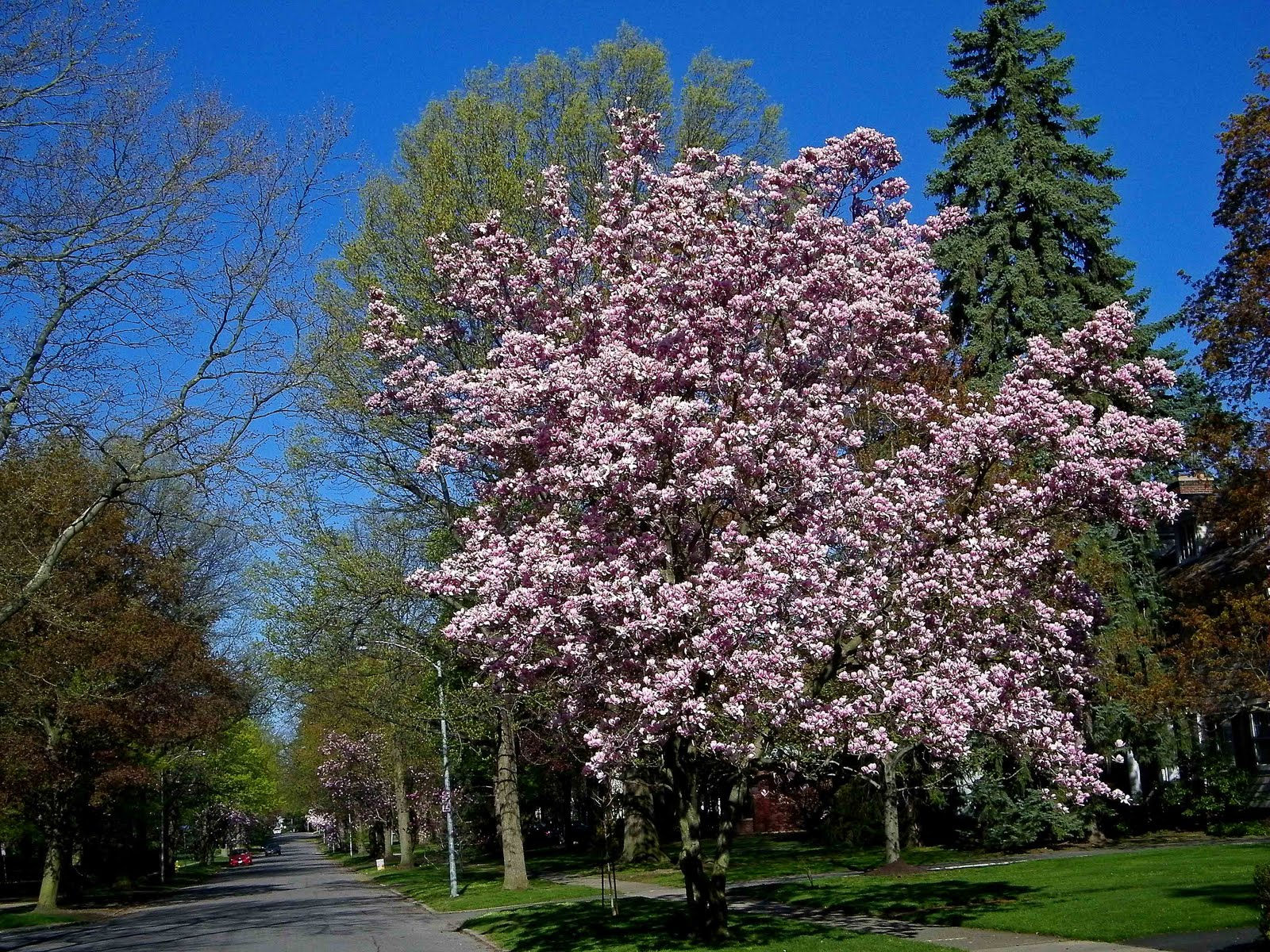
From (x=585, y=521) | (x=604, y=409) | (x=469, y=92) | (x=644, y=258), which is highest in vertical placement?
(x=469, y=92)

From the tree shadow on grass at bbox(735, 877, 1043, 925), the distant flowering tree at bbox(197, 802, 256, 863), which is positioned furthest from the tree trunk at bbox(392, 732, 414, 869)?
the distant flowering tree at bbox(197, 802, 256, 863)

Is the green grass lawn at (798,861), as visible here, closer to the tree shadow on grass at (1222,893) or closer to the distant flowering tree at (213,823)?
the tree shadow on grass at (1222,893)

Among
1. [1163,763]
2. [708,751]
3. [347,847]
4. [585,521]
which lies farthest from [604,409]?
[347,847]

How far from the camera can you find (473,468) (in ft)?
51.8

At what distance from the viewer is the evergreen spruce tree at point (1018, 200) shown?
95.1ft

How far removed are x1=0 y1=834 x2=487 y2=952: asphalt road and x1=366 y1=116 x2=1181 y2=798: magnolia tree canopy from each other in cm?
775

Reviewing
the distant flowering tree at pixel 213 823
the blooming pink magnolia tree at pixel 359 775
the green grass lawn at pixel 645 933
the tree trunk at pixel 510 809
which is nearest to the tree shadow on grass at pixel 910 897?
the green grass lawn at pixel 645 933

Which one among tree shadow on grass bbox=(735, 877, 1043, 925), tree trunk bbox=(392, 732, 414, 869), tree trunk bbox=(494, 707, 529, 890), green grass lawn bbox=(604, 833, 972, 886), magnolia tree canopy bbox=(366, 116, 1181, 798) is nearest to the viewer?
magnolia tree canopy bbox=(366, 116, 1181, 798)

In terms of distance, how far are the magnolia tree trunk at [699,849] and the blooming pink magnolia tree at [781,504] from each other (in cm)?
5

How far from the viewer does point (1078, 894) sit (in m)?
16.6

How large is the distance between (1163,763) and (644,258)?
19764 mm

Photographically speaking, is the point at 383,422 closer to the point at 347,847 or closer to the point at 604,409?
the point at 604,409

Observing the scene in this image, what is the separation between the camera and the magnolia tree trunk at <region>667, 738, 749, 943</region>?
13742mm

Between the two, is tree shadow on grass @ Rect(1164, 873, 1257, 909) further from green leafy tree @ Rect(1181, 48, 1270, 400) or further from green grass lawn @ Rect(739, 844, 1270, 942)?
green leafy tree @ Rect(1181, 48, 1270, 400)
